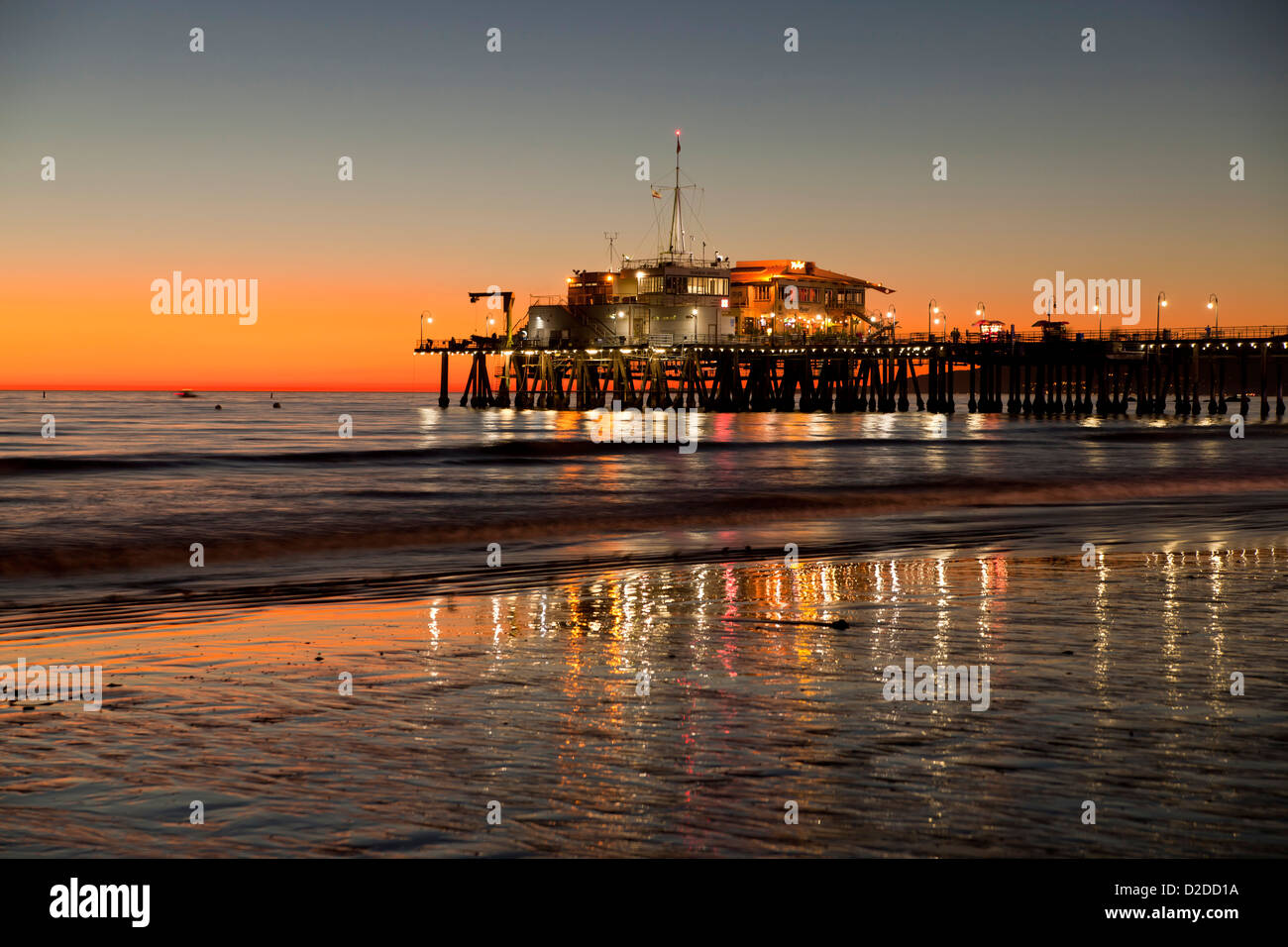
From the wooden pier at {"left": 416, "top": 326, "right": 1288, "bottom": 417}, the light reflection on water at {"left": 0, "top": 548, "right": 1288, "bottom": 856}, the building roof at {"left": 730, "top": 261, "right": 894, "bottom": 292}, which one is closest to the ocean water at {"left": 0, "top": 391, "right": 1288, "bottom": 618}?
the light reflection on water at {"left": 0, "top": 548, "right": 1288, "bottom": 856}

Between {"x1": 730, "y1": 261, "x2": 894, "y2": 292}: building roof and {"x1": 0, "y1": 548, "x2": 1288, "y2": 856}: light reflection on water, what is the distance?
373 feet

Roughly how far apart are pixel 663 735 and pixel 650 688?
4.16ft

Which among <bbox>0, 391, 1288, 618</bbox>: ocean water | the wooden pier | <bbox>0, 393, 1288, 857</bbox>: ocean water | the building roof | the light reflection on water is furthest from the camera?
the building roof

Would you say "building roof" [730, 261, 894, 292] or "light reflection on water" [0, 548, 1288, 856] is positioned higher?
"building roof" [730, 261, 894, 292]

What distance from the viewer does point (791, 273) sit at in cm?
12406

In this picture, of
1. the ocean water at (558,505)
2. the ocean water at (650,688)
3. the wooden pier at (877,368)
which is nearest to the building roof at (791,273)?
the wooden pier at (877,368)

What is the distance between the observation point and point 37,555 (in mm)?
18031

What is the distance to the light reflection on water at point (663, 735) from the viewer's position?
17.4 ft

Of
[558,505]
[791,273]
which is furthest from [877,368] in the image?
[558,505]

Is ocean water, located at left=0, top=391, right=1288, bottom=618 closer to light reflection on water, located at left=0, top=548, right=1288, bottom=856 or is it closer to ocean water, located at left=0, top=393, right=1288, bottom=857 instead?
ocean water, located at left=0, top=393, right=1288, bottom=857

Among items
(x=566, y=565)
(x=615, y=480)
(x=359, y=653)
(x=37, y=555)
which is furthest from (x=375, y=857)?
(x=615, y=480)

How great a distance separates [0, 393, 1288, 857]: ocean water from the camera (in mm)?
5398

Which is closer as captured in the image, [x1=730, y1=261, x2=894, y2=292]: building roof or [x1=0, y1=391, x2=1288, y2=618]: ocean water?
[x1=0, y1=391, x2=1288, y2=618]: ocean water

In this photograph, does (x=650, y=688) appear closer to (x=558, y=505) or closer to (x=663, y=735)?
(x=663, y=735)
